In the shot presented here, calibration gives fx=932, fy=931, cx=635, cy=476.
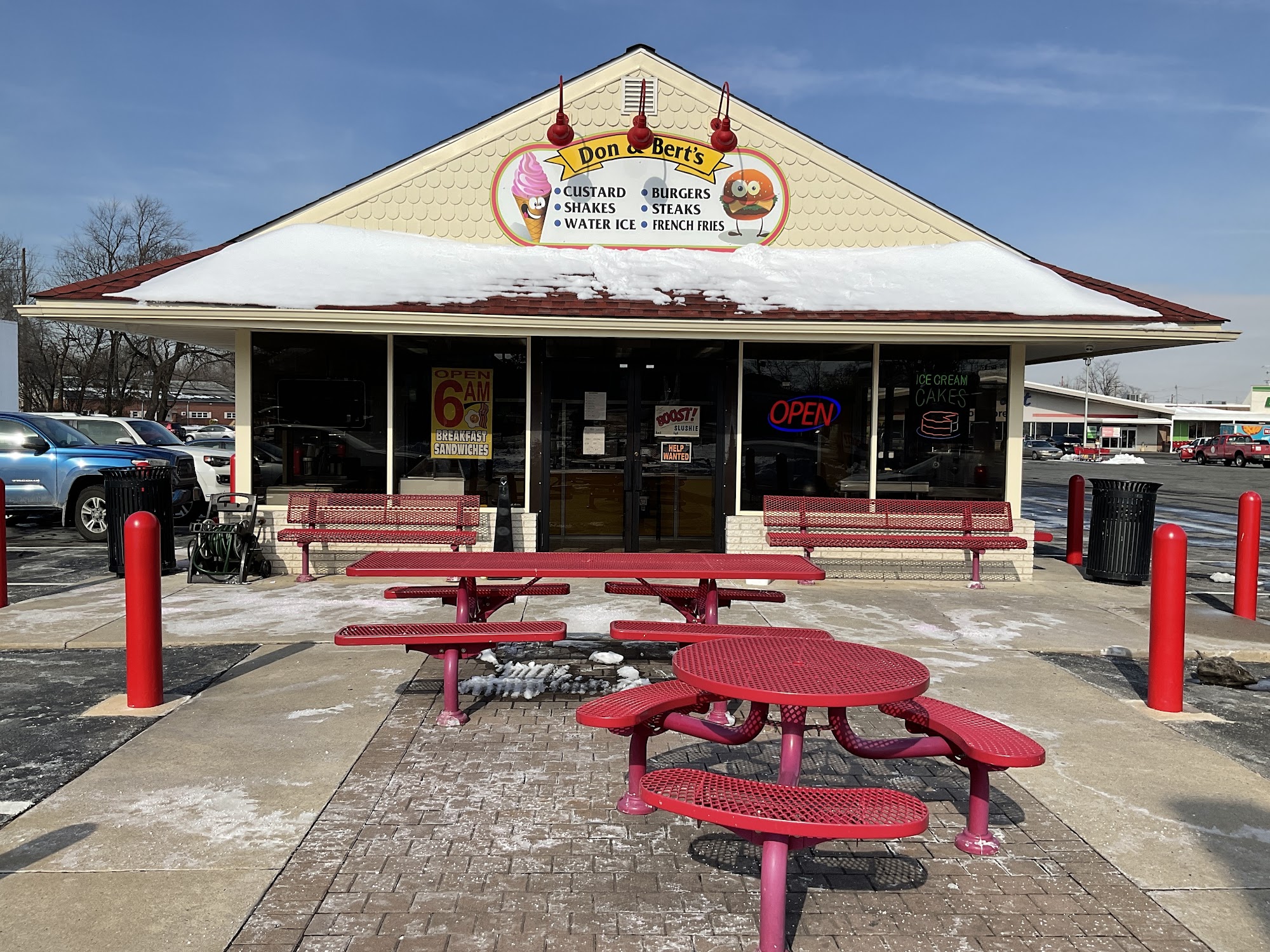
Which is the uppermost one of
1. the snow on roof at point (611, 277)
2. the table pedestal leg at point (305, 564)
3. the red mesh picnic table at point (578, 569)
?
the snow on roof at point (611, 277)

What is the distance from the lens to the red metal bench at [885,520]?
428 inches

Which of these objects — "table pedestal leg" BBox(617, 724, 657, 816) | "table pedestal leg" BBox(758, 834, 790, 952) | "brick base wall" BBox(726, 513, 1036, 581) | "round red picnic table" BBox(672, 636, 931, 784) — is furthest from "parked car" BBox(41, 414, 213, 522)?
"table pedestal leg" BBox(758, 834, 790, 952)

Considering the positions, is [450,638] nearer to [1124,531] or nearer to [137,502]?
[137,502]

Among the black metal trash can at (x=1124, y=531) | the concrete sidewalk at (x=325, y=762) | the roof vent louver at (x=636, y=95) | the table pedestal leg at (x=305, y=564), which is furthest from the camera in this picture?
the roof vent louver at (x=636, y=95)

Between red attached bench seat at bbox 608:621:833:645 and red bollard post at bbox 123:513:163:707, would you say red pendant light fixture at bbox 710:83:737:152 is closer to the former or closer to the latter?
red attached bench seat at bbox 608:621:833:645

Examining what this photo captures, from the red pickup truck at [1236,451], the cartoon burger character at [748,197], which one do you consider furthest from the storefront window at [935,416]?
the red pickup truck at [1236,451]

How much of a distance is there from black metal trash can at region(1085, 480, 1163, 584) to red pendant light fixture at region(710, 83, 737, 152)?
6.05 metres

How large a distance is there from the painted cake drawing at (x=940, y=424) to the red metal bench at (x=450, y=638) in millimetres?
7027

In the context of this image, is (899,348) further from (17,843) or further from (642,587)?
(17,843)

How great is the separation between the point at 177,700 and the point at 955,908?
4.75 meters

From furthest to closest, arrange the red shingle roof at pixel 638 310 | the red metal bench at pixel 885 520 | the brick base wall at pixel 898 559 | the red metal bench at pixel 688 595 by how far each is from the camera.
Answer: the brick base wall at pixel 898 559 → the red metal bench at pixel 885 520 → the red shingle roof at pixel 638 310 → the red metal bench at pixel 688 595

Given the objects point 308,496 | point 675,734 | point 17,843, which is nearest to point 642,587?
A: point 675,734

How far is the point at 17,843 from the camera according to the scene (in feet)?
12.8

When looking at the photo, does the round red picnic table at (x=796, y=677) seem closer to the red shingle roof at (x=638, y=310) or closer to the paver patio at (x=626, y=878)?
the paver patio at (x=626, y=878)
